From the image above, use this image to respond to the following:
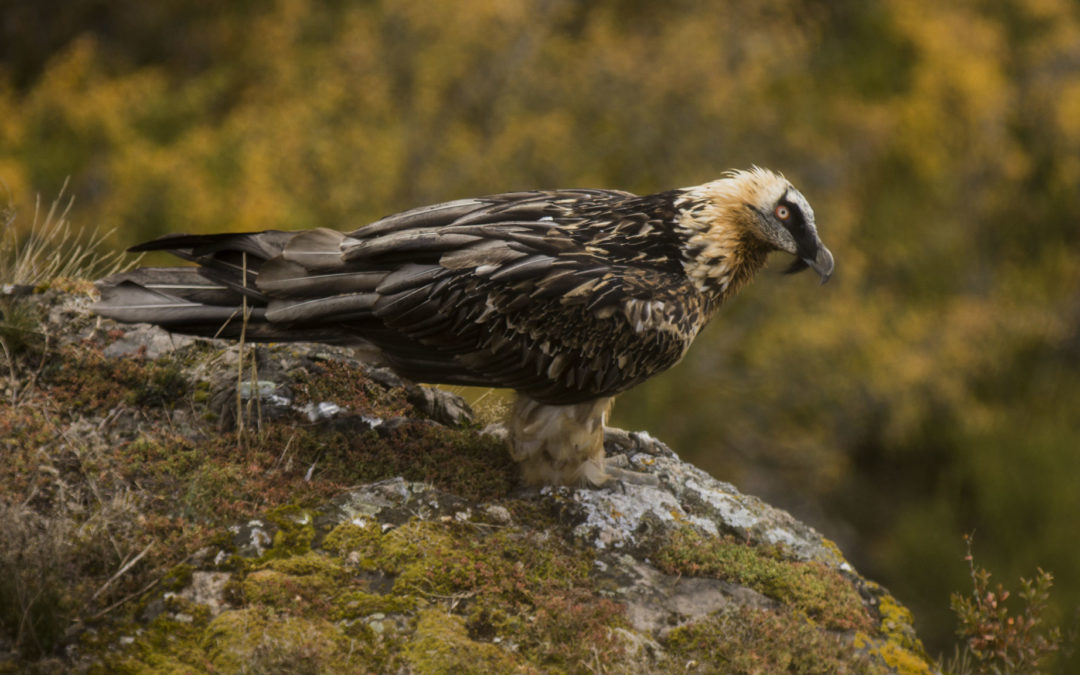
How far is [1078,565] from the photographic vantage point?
16297 millimetres

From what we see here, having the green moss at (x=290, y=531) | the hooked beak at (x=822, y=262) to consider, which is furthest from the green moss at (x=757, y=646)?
the hooked beak at (x=822, y=262)

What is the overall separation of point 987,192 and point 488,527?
24152 mm

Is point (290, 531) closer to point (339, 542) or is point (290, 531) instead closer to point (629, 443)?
point (339, 542)

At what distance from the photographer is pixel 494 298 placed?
532 centimetres

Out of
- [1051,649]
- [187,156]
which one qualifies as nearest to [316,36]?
[187,156]

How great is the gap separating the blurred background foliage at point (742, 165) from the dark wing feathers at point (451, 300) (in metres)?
12.4

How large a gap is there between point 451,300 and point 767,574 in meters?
2.10

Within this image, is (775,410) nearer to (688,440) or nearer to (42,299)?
(688,440)

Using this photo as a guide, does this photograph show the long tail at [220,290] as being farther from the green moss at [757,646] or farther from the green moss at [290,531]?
the green moss at [757,646]

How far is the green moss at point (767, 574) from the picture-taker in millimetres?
5242

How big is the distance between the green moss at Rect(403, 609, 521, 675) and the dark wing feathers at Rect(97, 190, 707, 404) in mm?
1437

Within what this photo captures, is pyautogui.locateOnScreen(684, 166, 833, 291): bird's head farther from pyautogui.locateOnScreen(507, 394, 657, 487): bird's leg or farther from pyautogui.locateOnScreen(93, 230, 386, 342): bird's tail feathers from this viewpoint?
pyautogui.locateOnScreen(93, 230, 386, 342): bird's tail feathers

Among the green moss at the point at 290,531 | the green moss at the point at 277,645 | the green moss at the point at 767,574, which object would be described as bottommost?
the green moss at the point at 277,645

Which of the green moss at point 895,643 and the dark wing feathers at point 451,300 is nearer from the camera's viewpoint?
the green moss at point 895,643
